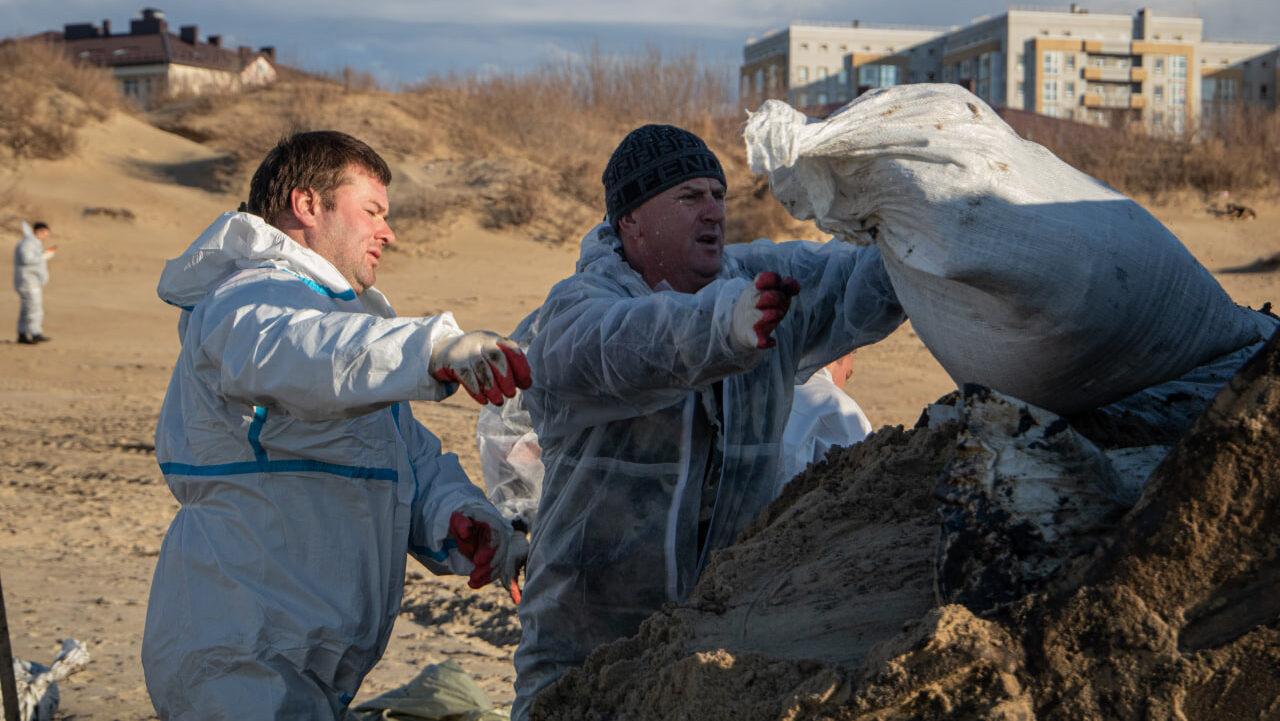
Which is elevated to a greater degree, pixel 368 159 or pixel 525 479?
pixel 368 159

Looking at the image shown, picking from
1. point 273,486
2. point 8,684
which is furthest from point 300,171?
point 8,684

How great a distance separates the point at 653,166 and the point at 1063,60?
6042cm

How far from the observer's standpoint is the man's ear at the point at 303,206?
274cm

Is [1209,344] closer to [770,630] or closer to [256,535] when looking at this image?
[770,630]

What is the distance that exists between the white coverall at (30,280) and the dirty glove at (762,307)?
1269 centimetres

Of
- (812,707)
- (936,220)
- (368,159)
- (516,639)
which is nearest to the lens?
(812,707)

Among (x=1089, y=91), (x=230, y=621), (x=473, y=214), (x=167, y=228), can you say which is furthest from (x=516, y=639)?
(x=1089, y=91)

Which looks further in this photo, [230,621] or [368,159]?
[368,159]

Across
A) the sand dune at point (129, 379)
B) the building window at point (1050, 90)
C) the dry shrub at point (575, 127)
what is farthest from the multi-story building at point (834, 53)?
the sand dune at point (129, 379)

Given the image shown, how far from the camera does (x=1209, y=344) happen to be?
2.03 m

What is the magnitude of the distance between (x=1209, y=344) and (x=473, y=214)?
57.4 feet

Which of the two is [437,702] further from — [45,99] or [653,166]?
[45,99]

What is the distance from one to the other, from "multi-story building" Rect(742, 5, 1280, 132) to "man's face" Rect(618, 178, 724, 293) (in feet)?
174

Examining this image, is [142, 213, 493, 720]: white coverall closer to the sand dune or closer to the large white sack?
the large white sack
